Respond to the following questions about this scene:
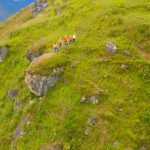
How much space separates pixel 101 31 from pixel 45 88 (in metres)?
13.6

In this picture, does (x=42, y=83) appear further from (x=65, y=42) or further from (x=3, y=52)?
(x=3, y=52)

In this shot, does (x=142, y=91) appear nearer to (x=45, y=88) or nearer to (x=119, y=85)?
(x=119, y=85)

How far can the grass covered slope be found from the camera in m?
50.0

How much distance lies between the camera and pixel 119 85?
180 ft

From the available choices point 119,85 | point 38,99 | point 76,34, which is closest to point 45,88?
point 38,99

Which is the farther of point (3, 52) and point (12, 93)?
point (3, 52)

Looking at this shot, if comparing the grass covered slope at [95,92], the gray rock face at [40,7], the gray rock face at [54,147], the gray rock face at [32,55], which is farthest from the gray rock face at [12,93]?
the gray rock face at [40,7]

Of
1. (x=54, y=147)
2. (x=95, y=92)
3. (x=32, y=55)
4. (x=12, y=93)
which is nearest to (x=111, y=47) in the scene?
(x=95, y=92)

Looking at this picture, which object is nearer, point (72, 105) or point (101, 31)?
point (72, 105)

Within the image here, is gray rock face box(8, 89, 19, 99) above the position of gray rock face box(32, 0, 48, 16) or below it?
above

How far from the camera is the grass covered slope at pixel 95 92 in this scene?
50.0 meters

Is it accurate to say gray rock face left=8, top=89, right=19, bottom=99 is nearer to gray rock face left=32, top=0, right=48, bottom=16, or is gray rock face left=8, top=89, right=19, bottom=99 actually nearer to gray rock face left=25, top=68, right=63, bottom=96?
gray rock face left=25, top=68, right=63, bottom=96

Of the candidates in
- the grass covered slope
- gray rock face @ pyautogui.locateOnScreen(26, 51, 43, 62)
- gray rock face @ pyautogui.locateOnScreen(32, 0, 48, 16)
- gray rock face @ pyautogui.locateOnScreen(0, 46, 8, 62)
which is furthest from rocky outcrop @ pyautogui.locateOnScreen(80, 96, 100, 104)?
gray rock face @ pyautogui.locateOnScreen(32, 0, 48, 16)

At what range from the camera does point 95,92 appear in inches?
2135
